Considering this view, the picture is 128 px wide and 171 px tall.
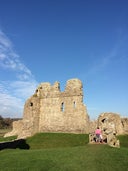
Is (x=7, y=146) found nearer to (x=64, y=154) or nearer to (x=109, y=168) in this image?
(x=64, y=154)

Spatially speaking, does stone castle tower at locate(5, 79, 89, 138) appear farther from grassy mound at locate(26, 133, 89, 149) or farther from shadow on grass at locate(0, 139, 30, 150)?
shadow on grass at locate(0, 139, 30, 150)

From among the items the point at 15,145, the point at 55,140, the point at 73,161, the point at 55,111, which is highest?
the point at 55,111

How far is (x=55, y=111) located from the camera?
34625 millimetres

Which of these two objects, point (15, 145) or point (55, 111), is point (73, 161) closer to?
point (15, 145)

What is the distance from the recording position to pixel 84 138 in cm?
2956

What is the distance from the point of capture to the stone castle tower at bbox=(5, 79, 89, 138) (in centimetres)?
3281

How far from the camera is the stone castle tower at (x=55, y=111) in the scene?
1292 inches

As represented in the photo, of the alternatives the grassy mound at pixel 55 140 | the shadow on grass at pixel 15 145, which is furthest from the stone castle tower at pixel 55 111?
the shadow on grass at pixel 15 145

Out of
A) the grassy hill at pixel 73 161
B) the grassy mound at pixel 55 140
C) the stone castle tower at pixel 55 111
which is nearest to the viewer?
the grassy hill at pixel 73 161

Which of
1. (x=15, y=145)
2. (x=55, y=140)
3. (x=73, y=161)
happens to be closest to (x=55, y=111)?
(x=55, y=140)

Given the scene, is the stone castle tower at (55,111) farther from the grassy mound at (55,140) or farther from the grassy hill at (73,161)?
the grassy hill at (73,161)

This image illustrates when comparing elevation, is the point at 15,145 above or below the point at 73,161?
above

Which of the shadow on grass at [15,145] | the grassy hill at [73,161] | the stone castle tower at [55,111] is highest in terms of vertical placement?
the stone castle tower at [55,111]

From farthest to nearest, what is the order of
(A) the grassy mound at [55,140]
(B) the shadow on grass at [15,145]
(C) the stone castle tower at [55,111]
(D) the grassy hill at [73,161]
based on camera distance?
(C) the stone castle tower at [55,111]
(A) the grassy mound at [55,140]
(B) the shadow on grass at [15,145]
(D) the grassy hill at [73,161]
